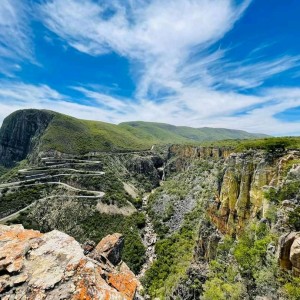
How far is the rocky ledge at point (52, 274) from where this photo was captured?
19.1 ft

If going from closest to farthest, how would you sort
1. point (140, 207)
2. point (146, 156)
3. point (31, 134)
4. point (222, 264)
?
1. point (222, 264)
2. point (140, 207)
3. point (146, 156)
4. point (31, 134)

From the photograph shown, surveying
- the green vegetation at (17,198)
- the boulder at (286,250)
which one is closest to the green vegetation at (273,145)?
the boulder at (286,250)

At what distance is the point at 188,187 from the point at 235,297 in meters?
71.4

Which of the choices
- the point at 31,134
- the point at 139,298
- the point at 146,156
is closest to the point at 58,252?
the point at 139,298

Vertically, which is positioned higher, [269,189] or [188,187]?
[269,189]

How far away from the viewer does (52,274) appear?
626cm

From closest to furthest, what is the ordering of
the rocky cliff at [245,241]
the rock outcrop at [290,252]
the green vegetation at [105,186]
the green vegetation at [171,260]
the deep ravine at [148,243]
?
the rock outcrop at [290,252]
the rocky cliff at [245,241]
the green vegetation at [171,260]
the deep ravine at [148,243]
the green vegetation at [105,186]

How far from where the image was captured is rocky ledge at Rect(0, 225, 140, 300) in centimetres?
582

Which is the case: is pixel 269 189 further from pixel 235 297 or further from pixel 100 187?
pixel 100 187

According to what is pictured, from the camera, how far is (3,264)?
22.1ft

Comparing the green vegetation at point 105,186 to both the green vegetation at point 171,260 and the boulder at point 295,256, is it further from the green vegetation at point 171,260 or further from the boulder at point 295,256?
the boulder at point 295,256

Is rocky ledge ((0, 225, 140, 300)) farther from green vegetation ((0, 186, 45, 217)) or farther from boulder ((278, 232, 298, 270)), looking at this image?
green vegetation ((0, 186, 45, 217))

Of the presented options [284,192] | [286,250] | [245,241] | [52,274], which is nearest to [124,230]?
Result: [245,241]

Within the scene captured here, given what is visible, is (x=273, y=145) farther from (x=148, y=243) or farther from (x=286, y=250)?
(x=148, y=243)
